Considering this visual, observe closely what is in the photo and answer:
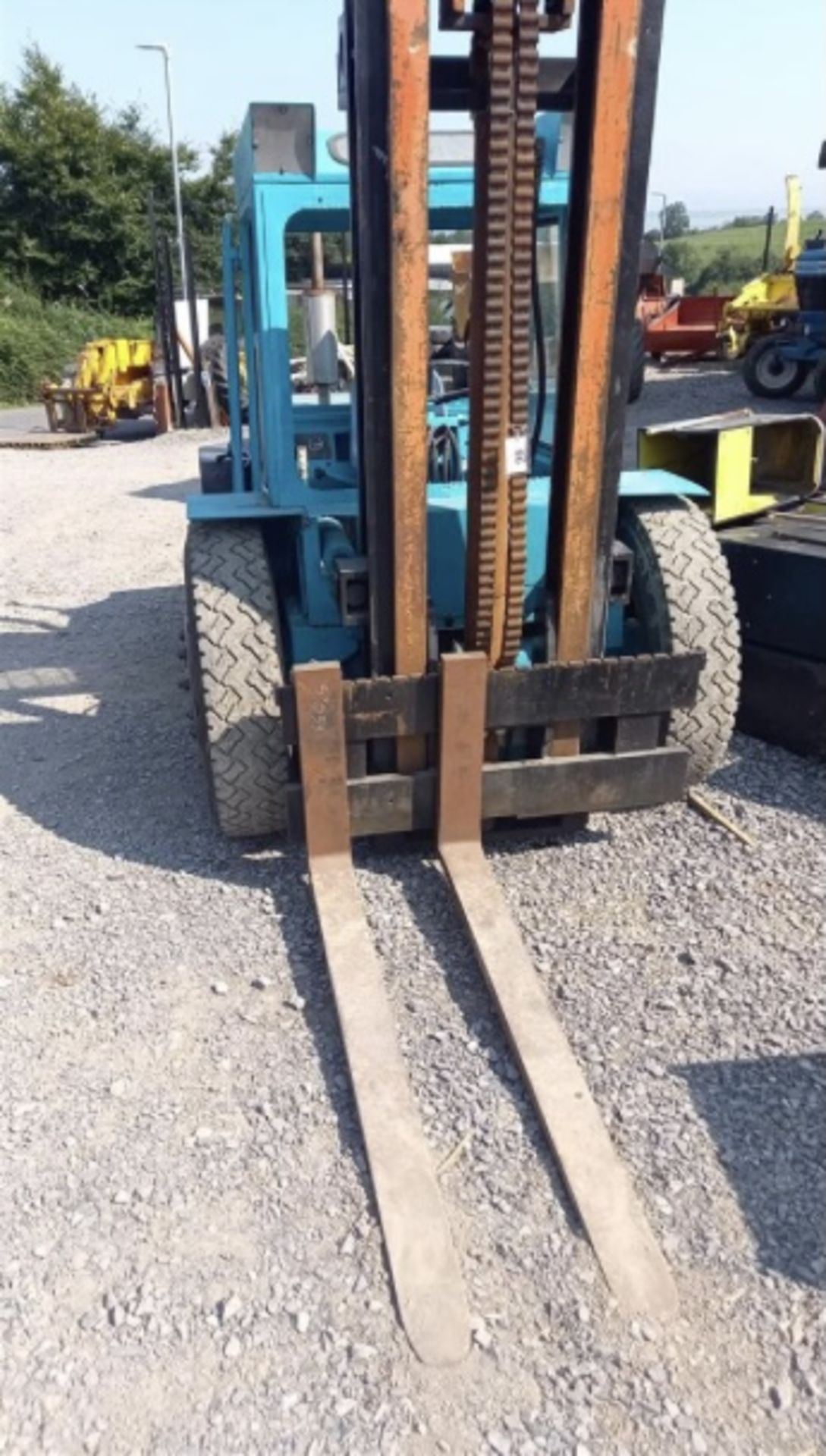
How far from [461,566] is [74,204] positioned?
32.6 metres

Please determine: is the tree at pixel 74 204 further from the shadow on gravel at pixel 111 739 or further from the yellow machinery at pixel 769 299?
the shadow on gravel at pixel 111 739

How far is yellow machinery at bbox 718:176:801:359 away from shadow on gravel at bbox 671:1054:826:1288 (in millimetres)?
18022

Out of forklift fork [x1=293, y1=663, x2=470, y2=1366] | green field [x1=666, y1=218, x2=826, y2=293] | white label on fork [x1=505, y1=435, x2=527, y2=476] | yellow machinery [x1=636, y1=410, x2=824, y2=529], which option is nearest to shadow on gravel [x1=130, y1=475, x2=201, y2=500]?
yellow machinery [x1=636, y1=410, x2=824, y2=529]

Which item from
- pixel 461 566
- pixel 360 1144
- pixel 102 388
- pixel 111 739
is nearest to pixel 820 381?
pixel 102 388

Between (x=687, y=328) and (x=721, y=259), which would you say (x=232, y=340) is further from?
(x=721, y=259)

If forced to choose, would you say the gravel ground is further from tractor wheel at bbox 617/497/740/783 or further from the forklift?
tractor wheel at bbox 617/497/740/783

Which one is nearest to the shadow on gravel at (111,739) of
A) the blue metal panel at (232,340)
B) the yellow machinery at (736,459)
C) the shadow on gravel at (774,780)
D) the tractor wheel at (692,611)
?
the blue metal panel at (232,340)

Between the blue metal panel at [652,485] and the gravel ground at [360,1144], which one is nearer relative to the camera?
the gravel ground at [360,1144]

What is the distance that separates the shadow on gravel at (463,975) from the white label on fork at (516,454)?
1374mm

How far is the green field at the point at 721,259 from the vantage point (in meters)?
39.0

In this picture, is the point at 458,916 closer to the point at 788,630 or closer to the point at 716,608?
the point at 716,608

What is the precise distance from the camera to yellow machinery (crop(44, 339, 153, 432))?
1883cm

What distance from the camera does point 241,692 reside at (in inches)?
146

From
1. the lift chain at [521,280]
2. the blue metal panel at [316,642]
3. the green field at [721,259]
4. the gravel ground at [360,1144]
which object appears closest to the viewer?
the gravel ground at [360,1144]
